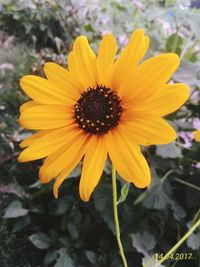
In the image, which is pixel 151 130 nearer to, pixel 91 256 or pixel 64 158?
pixel 64 158

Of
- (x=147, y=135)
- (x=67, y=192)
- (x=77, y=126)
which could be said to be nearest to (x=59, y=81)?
(x=77, y=126)

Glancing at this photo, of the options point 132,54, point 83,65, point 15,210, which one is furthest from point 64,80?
point 15,210

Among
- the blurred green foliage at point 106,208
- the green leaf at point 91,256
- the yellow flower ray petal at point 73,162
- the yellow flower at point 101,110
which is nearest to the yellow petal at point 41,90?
the yellow flower at point 101,110

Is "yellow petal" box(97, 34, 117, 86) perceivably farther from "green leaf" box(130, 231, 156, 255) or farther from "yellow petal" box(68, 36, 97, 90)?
"green leaf" box(130, 231, 156, 255)

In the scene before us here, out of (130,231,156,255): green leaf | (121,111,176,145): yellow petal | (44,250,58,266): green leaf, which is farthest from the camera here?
(44,250,58,266): green leaf

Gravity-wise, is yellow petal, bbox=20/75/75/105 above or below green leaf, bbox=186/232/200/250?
above

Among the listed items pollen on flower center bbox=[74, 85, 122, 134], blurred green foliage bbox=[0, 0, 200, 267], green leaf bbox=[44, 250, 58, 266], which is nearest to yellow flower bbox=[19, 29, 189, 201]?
pollen on flower center bbox=[74, 85, 122, 134]

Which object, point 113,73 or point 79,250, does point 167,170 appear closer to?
point 79,250
